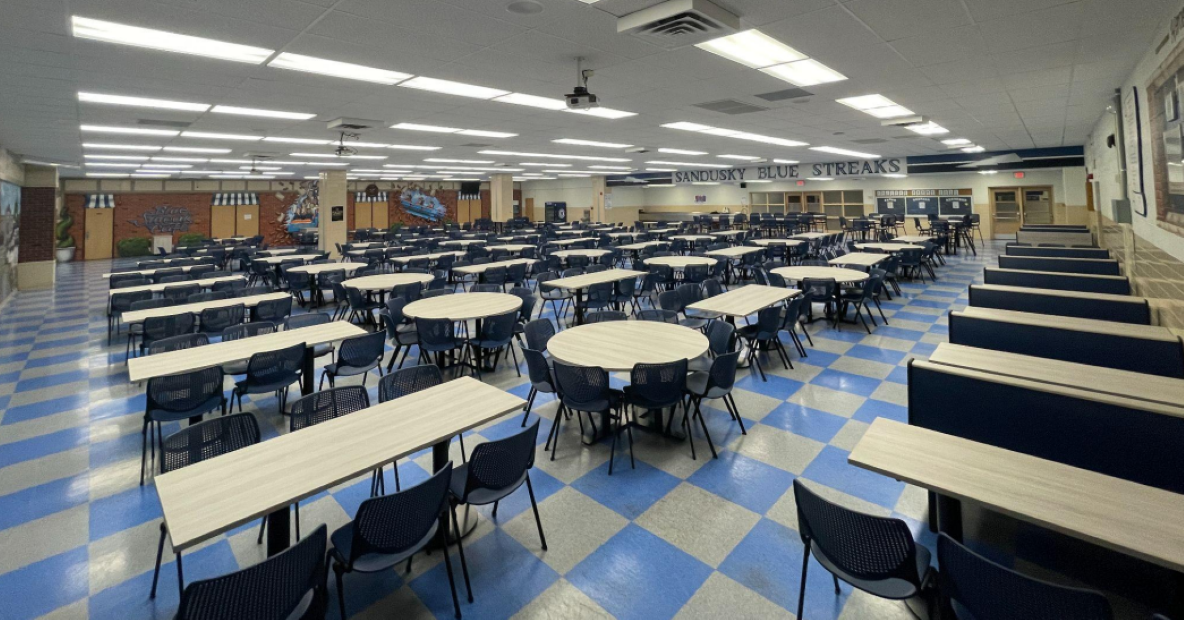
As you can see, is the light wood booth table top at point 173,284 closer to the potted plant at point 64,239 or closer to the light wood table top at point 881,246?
the light wood table top at point 881,246

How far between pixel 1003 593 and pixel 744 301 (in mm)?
3757

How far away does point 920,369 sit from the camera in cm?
287

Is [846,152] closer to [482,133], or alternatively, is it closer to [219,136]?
[482,133]

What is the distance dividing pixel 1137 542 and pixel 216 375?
15.1ft

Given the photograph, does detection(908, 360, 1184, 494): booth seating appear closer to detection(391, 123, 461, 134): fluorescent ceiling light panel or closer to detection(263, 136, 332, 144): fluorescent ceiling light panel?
detection(391, 123, 461, 134): fluorescent ceiling light panel

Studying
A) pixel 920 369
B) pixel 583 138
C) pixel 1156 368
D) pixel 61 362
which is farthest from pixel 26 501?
pixel 583 138

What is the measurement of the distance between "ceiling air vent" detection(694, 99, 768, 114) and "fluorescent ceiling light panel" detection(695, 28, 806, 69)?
1857 millimetres

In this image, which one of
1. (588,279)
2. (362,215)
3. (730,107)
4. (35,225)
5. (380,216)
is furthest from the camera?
(380,216)

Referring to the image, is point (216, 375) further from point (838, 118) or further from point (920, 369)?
Result: point (838, 118)

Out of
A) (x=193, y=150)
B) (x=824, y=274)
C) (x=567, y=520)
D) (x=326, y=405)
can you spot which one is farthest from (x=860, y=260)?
(x=193, y=150)

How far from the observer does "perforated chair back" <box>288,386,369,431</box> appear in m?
2.61

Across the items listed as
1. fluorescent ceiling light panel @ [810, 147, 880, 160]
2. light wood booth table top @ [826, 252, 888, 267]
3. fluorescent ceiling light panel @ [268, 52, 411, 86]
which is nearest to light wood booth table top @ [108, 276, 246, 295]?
fluorescent ceiling light panel @ [268, 52, 411, 86]

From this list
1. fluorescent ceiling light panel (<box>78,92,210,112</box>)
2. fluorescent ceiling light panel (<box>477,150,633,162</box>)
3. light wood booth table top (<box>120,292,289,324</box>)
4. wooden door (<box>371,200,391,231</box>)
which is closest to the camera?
light wood booth table top (<box>120,292,289,324</box>)

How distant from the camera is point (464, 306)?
202 inches
